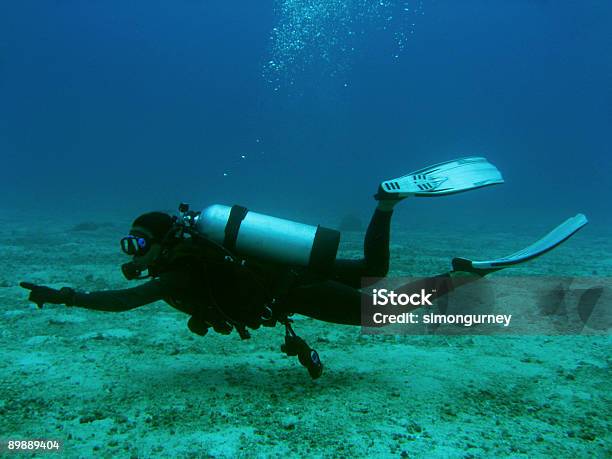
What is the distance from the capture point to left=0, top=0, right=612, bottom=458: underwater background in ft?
9.41

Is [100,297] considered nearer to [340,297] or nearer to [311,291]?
[311,291]

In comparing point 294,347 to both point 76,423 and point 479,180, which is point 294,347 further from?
point 479,180

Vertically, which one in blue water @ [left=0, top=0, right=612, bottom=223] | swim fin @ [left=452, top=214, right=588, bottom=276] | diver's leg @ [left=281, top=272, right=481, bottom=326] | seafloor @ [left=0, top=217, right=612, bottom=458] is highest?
blue water @ [left=0, top=0, right=612, bottom=223]

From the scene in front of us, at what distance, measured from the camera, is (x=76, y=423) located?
2760 mm

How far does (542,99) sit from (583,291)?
17103 centimetres

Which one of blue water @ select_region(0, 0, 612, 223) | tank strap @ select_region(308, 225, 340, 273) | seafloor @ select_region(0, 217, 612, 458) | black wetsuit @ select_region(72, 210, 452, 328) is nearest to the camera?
seafloor @ select_region(0, 217, 612, 458)

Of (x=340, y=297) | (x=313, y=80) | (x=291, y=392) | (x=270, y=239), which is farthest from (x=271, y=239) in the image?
(x=313, y=80)

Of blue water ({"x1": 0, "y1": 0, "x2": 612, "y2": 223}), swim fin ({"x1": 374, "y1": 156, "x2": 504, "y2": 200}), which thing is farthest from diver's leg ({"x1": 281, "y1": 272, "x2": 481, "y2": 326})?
blue water ({"x1": 0, "y1": 0, "x2": 612, "y2": 223})

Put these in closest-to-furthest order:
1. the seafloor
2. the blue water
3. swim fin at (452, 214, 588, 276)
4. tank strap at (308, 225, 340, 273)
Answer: the seafloor < tank strap at (308, 225, 340, 273) < swim fin at (452, 214, 588, 276) < the blue water

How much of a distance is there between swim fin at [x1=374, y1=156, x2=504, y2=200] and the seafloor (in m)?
1.84

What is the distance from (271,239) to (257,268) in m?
0.31

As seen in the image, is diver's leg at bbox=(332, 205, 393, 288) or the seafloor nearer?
the seafloor

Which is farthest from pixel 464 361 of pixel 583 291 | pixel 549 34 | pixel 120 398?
pixel 549 34
